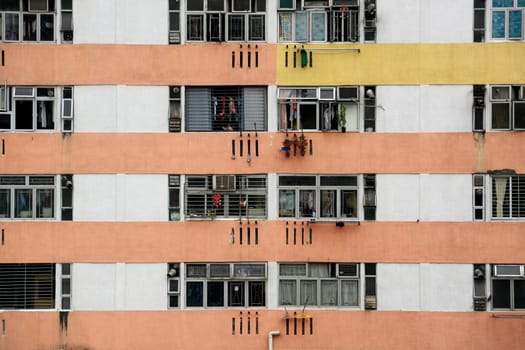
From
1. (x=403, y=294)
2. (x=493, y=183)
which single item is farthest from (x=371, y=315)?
(x=493, y=183)

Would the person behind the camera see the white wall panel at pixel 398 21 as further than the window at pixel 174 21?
No

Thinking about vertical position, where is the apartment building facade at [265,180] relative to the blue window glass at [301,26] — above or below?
below

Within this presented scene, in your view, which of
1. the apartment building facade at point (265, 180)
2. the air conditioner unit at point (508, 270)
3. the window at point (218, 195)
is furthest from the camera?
the window at point (218, 195)

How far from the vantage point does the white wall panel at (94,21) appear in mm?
10891

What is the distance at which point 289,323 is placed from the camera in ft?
35.4

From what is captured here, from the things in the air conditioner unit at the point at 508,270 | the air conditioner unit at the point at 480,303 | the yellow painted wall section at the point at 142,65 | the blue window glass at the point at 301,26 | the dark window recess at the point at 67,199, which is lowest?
the air conditioner unit at the point at 480,303

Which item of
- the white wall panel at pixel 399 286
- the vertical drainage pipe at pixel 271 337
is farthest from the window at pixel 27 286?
the white wall panel at pixel 399 286

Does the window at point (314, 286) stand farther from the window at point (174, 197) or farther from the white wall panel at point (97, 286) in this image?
the white wall panel at point (97, 286)

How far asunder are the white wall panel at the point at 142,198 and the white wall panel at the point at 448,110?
5341mm

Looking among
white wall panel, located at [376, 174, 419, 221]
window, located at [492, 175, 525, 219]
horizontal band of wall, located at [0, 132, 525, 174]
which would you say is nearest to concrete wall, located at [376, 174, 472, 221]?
white wall panel, located at [376, 174, 419, 221]

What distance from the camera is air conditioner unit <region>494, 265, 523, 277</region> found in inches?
418

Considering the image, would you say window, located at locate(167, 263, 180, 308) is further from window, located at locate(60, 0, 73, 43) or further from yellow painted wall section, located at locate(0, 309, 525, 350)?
window, located at locate(60, 0, 73, 43)

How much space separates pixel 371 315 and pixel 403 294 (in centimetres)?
76

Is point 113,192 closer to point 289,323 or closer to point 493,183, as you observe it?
point 289,323
